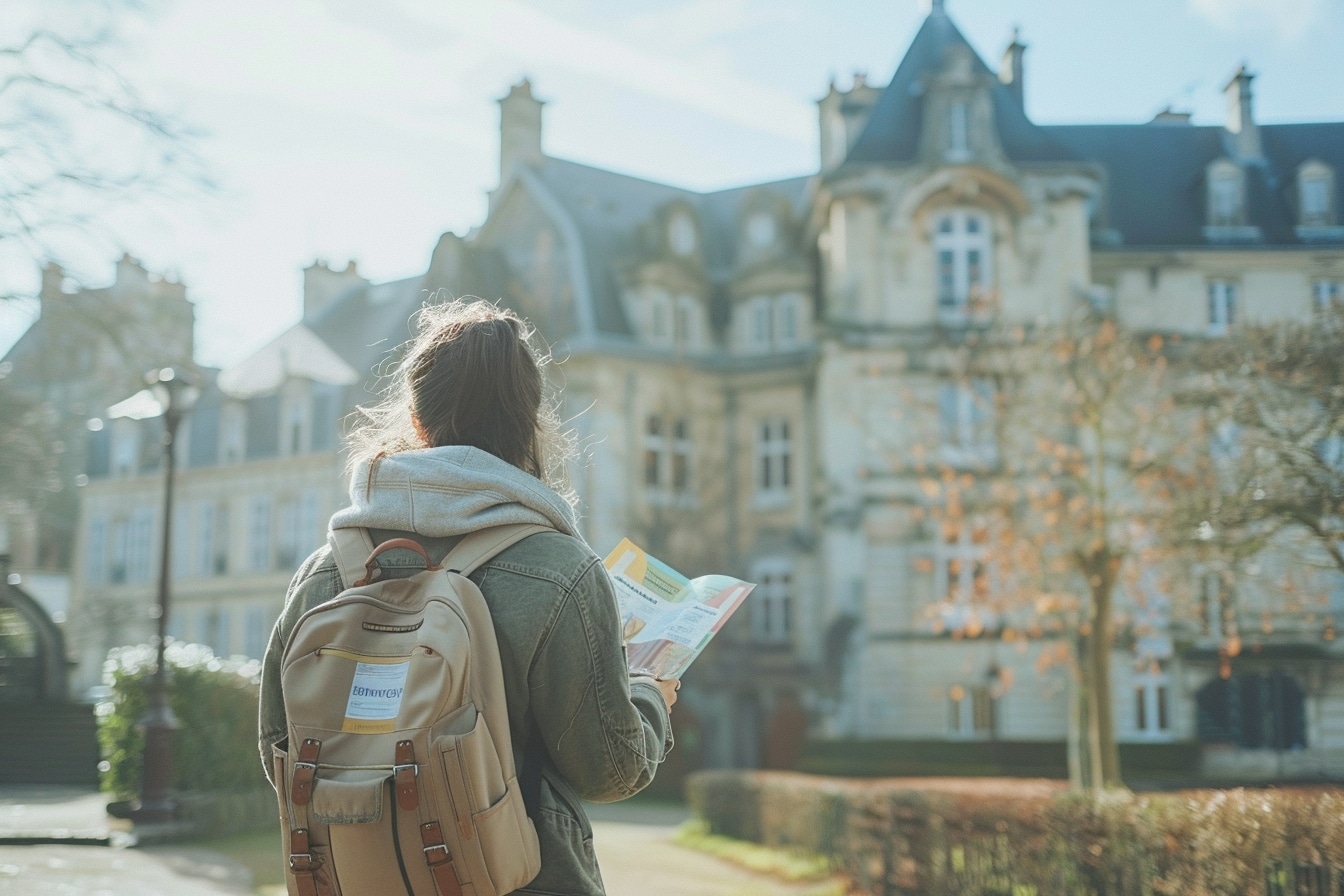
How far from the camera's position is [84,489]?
146 ft

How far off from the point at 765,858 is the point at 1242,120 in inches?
992

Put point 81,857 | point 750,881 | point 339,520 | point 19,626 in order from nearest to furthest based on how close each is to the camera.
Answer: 1. point 339,520
2. point 81,857
3. point 750,881
4. point 19,626

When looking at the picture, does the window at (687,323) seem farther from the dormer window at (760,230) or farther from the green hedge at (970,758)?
the green hedge at (970,758)

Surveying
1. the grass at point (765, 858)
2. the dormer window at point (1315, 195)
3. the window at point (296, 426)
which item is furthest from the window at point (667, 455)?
the grass at point (765, 858)

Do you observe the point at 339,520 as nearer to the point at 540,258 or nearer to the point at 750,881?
the point at 750,881

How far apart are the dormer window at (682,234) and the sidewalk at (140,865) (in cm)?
2029

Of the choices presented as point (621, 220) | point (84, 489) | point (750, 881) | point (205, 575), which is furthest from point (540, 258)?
point (750, 881)

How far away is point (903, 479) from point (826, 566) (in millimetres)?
2691

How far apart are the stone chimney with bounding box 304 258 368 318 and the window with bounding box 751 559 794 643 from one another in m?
18.6

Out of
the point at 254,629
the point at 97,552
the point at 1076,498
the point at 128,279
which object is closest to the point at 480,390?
the point at 1076,498

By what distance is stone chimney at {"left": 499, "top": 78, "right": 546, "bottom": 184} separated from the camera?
3738 centimetres

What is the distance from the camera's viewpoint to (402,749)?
2.36m

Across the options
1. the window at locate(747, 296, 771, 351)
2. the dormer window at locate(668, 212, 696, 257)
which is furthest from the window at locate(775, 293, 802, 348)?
the dormer window at locate(668, 212, 696, 257)

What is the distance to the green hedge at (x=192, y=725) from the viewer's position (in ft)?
47.4
